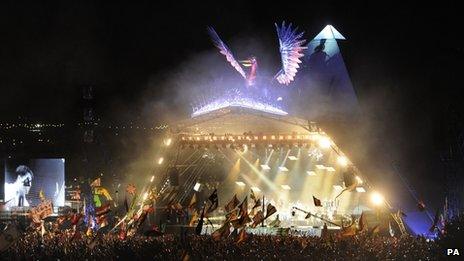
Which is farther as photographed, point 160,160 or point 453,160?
point 160,160

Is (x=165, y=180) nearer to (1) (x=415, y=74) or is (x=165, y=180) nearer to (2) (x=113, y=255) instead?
(2) (x=113, y=255)

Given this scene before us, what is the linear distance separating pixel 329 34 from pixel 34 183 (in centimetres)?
1190

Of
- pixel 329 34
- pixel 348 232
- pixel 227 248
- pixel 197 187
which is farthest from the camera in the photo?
pixel 197 187

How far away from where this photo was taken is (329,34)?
1641cm

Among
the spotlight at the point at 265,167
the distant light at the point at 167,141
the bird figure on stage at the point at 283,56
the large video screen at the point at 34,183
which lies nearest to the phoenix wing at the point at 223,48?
the bird figure on stage at the point at 283,56

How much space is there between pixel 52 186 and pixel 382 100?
39.8ft

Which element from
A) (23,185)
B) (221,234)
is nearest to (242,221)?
(221,234)

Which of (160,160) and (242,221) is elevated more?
(160,160)

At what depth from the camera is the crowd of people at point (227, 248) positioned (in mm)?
8266

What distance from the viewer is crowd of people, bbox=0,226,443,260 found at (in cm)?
827

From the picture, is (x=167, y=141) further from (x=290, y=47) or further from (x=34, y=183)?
(x=34, y=183)

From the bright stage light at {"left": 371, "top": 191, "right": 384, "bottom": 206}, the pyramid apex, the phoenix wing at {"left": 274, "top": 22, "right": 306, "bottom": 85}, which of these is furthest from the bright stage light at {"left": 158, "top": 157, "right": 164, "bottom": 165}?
the pyramid apex

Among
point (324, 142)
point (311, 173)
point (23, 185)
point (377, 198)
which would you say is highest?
point (324, 142)

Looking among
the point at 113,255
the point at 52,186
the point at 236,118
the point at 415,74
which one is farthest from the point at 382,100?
the point at 52,186
